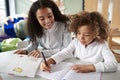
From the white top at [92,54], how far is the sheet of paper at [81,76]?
61mm

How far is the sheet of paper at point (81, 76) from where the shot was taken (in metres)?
0.67

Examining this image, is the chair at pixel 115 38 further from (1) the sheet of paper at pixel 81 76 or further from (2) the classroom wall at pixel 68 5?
(1) the sheet of paper at pixel 81 76

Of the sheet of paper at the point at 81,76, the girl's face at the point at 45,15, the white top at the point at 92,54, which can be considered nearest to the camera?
the sheet of paper at the point at 81,76

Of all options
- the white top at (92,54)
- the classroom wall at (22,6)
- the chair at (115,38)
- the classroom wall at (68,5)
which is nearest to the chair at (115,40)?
the chair at (115,38)

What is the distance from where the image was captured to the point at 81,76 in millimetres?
682

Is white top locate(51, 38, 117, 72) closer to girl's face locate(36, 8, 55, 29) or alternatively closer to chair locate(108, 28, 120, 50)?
girl's face locate(36, 8, 55, 29)

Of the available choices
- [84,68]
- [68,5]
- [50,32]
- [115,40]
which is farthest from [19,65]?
[68,5]

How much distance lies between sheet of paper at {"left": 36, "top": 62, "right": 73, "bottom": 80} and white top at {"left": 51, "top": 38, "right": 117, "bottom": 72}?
0.20 feet

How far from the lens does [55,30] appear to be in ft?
3.92

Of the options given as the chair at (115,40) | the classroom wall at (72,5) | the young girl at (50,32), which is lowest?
the chair at (115,40)

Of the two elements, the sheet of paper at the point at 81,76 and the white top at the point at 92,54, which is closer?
the sheet of paper at the point at 81,76

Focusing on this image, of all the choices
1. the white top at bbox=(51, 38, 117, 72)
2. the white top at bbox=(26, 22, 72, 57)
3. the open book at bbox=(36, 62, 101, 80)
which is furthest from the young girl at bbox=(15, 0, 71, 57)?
the open book at bbox=(36, 62, 101, 80)

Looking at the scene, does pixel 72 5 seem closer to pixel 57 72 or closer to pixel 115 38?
pixel 115 38

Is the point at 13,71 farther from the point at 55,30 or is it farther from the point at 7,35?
the point at 7,35
